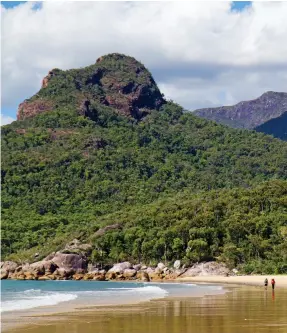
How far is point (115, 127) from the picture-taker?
165 m

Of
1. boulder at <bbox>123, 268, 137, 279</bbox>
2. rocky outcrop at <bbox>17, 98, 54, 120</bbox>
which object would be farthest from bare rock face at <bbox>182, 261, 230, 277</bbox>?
rocky outcrop at <bbox>17, 98, 54, 120</bbox>

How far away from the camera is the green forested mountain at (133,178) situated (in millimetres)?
88625

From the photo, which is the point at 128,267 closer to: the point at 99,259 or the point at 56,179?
the point at 99,259

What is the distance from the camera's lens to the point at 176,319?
25469 mm

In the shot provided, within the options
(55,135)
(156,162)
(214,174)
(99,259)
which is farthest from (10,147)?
(99,259)

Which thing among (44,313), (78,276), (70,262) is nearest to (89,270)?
(70,262)

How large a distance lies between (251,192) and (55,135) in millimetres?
63778

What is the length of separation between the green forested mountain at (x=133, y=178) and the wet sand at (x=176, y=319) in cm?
4653

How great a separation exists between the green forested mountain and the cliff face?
317mm

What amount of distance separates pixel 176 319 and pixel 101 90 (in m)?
162

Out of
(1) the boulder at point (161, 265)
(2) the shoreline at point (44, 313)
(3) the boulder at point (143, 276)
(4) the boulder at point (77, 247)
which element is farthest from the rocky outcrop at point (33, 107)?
(2) the shoreline at point (44, 313)

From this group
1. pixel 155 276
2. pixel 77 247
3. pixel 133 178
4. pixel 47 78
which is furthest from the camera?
pixel 47 78

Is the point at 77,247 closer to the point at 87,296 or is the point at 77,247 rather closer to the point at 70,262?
the point at 70,262

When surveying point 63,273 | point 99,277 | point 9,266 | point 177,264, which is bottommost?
point 99,277
